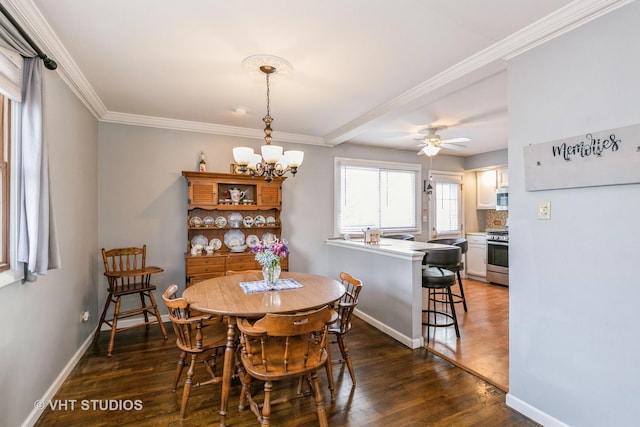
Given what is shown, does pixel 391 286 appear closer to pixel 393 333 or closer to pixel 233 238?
pixel 393 333

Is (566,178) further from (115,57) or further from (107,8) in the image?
(115,57)

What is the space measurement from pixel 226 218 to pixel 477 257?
4.79 meters

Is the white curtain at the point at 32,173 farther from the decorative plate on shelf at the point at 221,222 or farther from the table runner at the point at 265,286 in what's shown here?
the decorative plate on shelf at the point at 221,222

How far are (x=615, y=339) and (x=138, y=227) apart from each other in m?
4.30

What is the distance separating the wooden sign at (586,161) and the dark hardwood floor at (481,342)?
1586 mm

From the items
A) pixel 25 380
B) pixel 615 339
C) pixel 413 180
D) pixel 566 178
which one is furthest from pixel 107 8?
pixel 413 180

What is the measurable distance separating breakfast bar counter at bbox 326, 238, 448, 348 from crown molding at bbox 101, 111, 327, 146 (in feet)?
5.40

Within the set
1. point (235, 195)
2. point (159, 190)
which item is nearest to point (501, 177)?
point (235, 195)

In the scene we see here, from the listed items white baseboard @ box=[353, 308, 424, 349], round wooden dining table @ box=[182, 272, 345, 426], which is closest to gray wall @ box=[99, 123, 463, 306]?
white baseboard @ box=[353, 308, 424, 349]

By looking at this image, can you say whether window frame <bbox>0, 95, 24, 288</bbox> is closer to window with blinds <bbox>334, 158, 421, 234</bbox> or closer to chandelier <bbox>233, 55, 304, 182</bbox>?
chandelier <bbox>233, 55, 304, 182</bbox>

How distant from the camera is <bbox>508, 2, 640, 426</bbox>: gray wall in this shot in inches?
63.3

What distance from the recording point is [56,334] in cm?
236

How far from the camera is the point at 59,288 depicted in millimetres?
2420

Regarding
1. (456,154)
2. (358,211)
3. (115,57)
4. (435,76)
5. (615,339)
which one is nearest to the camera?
(615,339)
